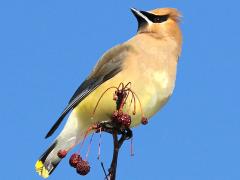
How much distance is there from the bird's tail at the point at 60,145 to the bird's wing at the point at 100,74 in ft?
0.48

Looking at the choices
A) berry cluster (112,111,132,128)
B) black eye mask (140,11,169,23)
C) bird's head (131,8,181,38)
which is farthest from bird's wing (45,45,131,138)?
berry cluster (112,111,132,128)

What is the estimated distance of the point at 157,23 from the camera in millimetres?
5414

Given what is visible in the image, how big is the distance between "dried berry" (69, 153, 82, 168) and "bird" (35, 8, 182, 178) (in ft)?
5.13

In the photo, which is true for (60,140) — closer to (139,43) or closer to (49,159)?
(49,159)

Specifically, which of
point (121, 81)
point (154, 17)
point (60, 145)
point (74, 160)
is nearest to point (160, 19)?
point (154, 17)

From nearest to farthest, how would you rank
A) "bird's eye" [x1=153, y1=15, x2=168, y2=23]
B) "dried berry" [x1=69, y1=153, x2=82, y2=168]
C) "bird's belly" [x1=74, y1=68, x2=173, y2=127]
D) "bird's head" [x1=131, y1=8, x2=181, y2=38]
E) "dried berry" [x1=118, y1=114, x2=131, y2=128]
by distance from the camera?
"dried berry" [x1=118, y1=114, x2=131, y2=128], "dried berry" [x1=69, y1=153, x2=82, y2=168], "bird's belly" [x1=74, y1=68, x2=173, y2=127], "bird's head" [x1=131, y1=8, x2=181, y2=38], "bird's eye" [x1=153, y1=15, x2=168, y2=23]

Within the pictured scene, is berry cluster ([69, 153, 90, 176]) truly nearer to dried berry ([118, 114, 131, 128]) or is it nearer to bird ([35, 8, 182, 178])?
dried berry ([118, 114, 131, 128])

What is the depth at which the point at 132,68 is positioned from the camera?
15.2 feet

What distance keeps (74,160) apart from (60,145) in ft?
6.96

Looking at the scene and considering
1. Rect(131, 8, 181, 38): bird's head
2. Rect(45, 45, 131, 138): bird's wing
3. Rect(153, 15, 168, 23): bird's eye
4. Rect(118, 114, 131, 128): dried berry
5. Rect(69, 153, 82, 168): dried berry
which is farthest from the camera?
Rect(153, 15, 168, 23): bird's eye

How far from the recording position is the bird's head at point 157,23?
5.33m

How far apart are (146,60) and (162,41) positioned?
20.2 inches

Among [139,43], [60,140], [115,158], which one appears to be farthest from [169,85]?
[115,158]

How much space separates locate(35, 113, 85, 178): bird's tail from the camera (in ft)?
15.5
